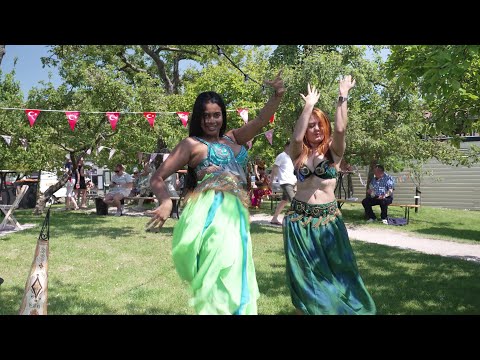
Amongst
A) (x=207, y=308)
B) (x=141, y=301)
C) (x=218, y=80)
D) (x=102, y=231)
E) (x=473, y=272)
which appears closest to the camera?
(x=207, y=308)

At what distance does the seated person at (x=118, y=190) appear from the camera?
13859mm

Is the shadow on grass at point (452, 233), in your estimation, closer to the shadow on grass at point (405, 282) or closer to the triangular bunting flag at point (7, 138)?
the shadow on grass at point (405, 282)

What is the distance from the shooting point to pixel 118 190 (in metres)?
14.2

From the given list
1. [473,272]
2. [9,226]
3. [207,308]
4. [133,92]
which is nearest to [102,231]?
[9,226]

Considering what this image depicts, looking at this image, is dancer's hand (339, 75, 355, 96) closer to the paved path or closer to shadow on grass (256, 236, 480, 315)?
shadow on grass (256, 236, 480, 315)

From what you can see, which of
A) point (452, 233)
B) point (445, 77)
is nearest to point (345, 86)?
point (445, 77)

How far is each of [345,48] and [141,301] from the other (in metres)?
10.4

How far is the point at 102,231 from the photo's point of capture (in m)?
10.2

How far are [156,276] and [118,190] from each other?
8.65m

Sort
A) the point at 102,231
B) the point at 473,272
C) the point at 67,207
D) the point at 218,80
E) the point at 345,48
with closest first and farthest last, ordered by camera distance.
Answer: the point at 473,272, the point at 102,231, the point at 345,48, the point at 67,207, the point at 218,80

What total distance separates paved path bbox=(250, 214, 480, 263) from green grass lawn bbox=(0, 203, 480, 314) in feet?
1.96

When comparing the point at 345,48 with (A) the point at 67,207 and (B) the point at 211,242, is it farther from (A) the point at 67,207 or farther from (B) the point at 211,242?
(B) the point at 211,242

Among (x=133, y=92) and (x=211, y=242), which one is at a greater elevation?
(x=133, y=92)

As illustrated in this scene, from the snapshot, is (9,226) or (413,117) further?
→ (413,117)
